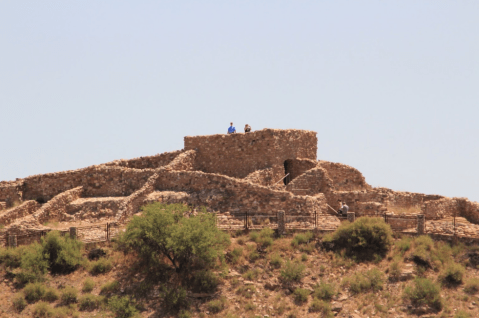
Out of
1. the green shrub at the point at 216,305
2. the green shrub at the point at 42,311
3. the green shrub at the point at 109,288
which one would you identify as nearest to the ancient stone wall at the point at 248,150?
the green shrub at the point at 216,305

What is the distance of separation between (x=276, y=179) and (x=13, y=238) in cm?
1370

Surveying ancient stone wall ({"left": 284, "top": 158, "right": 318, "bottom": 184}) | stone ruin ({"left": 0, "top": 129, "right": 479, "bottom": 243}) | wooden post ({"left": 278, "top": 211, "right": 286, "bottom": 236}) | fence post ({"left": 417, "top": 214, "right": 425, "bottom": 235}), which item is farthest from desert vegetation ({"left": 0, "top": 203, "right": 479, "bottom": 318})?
ancient stone wall ({"left": 284, "top": 158, "right": 318, "bottom": 184})

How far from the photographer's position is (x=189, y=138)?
38.8 m

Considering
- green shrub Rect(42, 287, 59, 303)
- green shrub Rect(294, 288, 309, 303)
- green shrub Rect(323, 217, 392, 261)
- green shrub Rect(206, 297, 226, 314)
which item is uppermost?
green shrub Rect(323, 217, 392, 261)

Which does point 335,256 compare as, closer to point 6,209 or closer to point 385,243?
point 385,243

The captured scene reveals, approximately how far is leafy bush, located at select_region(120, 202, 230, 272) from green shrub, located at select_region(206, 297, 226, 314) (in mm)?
1876

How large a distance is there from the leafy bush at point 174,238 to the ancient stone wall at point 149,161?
9562 mm

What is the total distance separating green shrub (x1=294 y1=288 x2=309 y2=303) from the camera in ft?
90.1

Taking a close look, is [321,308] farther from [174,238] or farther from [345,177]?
[345,177]

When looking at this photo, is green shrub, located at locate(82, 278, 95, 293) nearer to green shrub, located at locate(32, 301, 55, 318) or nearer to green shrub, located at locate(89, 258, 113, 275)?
green shrub, located at locate(89, 258, 113, 275)

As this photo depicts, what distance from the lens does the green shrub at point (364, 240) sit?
29.5 metres

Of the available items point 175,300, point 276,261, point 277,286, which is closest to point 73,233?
point 175,300

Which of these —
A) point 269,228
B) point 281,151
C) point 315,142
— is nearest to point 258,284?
point 269,228

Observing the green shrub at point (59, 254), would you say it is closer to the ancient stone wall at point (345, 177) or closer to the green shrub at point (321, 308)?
the green shrub at point (321, 308)
